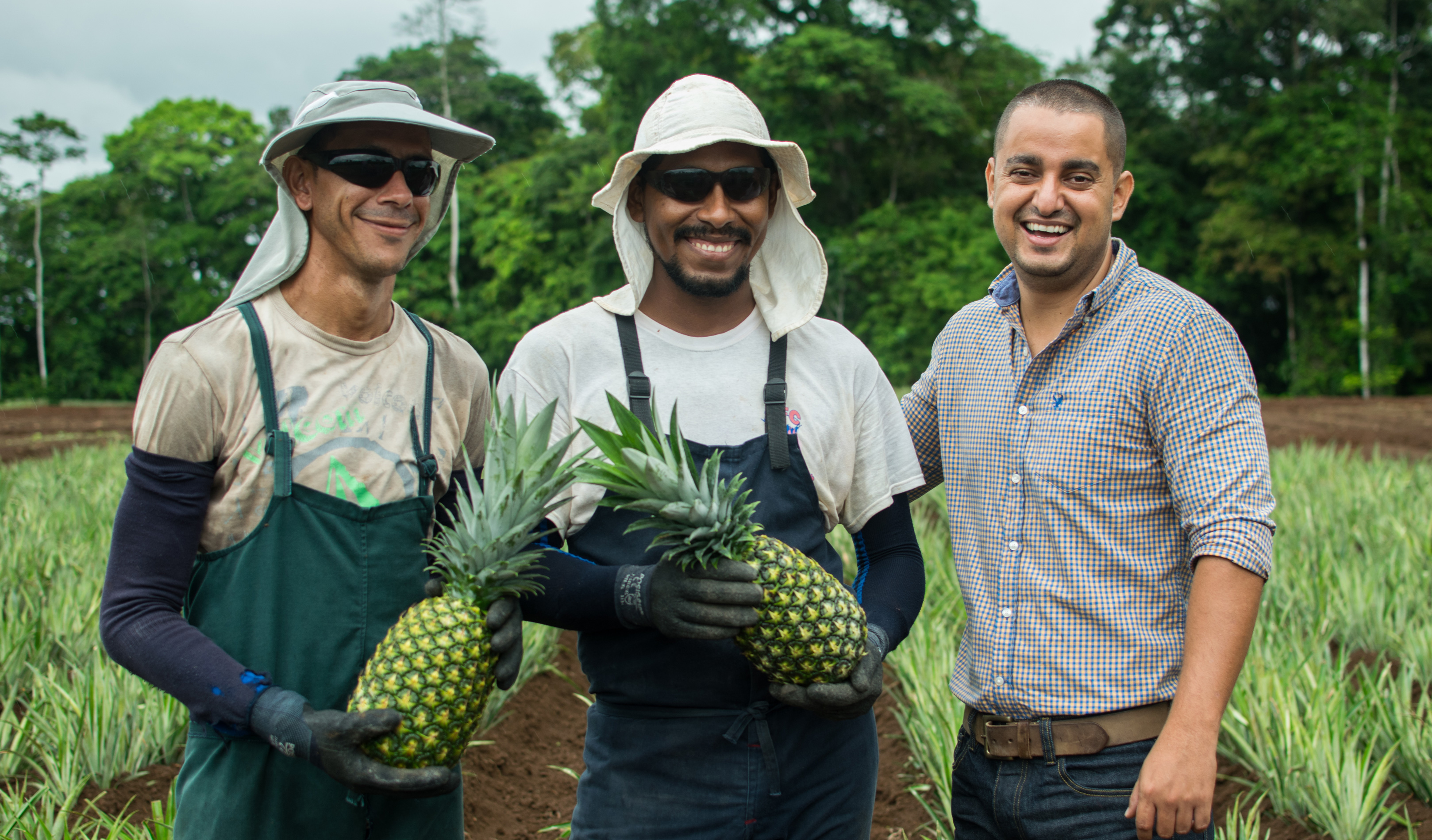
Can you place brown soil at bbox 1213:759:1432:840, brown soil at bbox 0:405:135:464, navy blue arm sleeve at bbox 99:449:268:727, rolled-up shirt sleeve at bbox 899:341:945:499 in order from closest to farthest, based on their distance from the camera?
navy blue arm sleeve at bbox 99:449:268:727
rolled-up shirt sleeve at bbox 899:341:945:499
brown soil at bbox 1213:759:1432:840
brown soil at bbox 0:405:135:464

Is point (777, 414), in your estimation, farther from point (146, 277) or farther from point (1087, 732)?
point (146, 277)

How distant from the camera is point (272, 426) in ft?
7.09

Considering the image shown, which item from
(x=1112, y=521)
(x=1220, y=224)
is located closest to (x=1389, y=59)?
(x=1220, y=224)

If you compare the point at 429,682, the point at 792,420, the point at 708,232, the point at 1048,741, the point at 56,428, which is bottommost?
the point at 56,428

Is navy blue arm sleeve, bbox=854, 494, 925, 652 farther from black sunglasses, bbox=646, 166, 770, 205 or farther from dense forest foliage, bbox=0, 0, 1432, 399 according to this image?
dense forest foliage, bbox=0, 0, 1432, 399

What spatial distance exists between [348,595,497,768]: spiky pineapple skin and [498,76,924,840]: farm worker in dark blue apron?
266 millimetres

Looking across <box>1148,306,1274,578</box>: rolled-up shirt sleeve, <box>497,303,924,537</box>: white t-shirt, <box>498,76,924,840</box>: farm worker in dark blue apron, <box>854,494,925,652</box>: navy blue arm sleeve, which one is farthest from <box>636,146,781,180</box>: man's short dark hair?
<box>1148,306,1274,578</box>: rolled-up shirt sleeve

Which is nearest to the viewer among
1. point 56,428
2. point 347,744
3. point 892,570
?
point 347,744

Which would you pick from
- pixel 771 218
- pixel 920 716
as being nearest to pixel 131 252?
pixel 920 716

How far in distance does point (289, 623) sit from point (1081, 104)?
2.22 m

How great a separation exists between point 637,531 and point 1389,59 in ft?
129

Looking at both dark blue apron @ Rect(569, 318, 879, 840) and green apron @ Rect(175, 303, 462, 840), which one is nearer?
green apron @ Rect(175, 303, 462, 840)

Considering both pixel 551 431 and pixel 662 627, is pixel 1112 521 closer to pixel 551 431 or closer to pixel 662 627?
pixel 662 627

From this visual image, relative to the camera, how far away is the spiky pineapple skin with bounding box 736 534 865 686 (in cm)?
210
